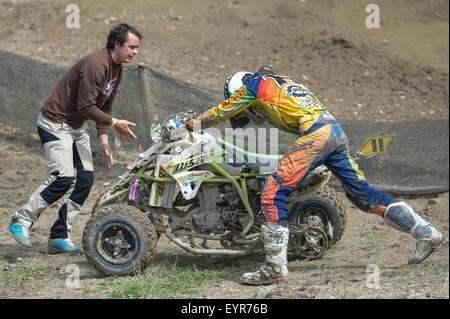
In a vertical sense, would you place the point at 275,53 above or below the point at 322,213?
above

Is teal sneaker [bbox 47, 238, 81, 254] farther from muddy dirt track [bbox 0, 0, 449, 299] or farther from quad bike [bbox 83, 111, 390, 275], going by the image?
quad bike [bbox 83, 111, 390, 275]

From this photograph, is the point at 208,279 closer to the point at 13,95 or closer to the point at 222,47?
the point at 13,95

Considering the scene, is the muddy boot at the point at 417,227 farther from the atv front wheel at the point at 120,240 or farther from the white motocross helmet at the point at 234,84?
the atv front wheel at the point at 120,240

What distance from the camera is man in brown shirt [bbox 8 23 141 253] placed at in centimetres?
767

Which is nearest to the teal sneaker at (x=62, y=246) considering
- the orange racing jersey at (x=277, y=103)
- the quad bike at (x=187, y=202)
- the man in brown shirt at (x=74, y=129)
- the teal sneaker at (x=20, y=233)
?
the man in brown shirt at (x=74, y=129)

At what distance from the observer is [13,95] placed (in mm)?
11172

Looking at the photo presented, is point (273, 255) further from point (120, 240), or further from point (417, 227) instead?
point (120, 240)

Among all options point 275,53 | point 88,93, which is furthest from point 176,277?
point 275,53

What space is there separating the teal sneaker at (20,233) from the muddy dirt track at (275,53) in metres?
0.31

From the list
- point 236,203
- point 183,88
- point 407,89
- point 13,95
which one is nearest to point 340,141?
point 236,203

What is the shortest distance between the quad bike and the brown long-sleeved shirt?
641 mm

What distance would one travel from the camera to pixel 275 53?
49.7 ft

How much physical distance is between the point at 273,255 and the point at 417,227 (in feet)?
3.89

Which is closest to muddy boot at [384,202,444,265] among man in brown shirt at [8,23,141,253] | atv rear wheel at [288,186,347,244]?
atv rear wheel at [288,186,347,244]
